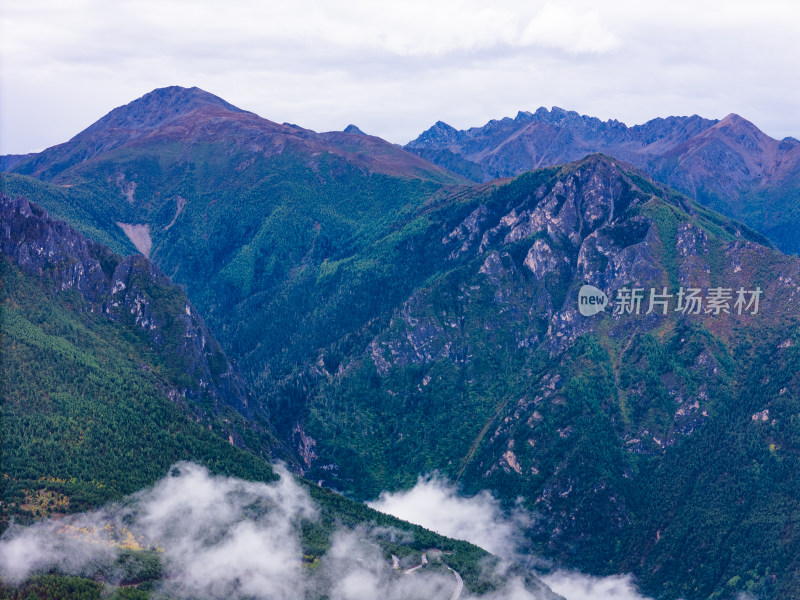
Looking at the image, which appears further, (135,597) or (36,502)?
(36,502)

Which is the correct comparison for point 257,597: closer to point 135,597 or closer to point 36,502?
point 135,597

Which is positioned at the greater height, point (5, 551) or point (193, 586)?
point (5, 551)

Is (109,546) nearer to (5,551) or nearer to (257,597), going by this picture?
(5,551)

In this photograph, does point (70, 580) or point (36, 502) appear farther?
point (36, 502)

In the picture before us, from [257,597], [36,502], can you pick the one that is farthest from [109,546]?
[257,597]

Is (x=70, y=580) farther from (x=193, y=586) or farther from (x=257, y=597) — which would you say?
(x=257, y=597)

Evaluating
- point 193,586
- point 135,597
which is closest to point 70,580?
point 135,597

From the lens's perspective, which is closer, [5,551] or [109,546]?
[5,551]

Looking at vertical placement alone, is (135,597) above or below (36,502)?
below

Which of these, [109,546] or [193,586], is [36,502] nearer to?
[109,546]
